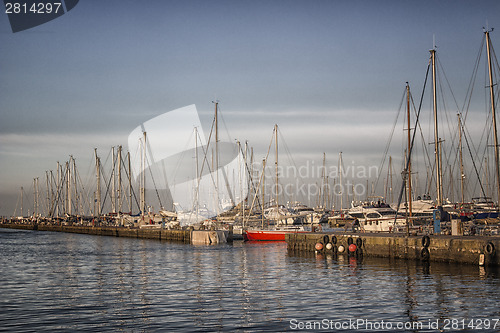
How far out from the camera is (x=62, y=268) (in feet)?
135

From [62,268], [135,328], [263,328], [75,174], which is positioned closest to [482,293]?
[263,328]

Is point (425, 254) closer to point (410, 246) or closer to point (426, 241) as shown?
point (426, 241)

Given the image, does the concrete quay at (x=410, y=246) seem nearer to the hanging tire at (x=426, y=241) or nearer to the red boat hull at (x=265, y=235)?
the hanging tire at (x=426, y=241)

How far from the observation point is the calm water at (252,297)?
20062 mm

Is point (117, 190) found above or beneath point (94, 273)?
above

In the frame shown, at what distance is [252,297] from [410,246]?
17.6m

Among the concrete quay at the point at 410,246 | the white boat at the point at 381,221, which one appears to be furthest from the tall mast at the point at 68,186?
the concrete quay at the point at 410,246

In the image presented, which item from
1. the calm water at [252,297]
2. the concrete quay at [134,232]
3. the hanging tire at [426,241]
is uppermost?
the hanging tire at [426,241]

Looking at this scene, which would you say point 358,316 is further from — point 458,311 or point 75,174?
point 75,174

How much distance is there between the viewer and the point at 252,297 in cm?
2589

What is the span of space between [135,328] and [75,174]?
12438 cm

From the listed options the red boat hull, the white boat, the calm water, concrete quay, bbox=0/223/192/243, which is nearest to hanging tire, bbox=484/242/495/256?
the calm water

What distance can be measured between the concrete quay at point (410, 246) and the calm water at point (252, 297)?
0.98 m

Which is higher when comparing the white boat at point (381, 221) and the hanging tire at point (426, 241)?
the white boat at point (381, 221)
